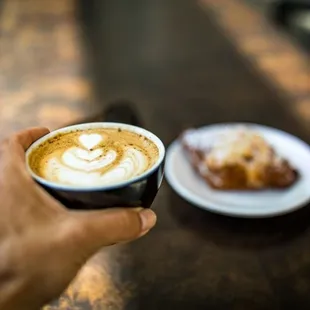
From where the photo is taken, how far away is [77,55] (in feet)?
5.16

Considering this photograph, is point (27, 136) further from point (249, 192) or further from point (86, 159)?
point (249, 192)

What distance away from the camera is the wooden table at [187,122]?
77 cm

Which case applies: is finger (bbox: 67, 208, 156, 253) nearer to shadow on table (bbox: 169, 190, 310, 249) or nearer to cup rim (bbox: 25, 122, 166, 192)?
cup rim (bbox: 25, 122, 166, 192)

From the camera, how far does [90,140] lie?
60 centimetres

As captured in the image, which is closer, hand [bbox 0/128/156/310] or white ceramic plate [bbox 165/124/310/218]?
hand [bbox 0/128/156/310]

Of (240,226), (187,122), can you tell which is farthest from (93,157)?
(187,122)

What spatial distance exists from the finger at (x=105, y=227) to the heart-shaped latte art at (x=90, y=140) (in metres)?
0.10

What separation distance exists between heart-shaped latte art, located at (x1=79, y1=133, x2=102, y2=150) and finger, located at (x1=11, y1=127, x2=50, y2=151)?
48mm

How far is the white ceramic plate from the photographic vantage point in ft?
3.01

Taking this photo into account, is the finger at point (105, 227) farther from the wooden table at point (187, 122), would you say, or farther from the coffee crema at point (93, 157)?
the wooden table at point (187, 122)

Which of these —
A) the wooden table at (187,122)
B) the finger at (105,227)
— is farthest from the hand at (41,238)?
the wooden table at (187,122)

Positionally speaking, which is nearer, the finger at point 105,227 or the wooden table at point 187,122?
the finger at point 105,227

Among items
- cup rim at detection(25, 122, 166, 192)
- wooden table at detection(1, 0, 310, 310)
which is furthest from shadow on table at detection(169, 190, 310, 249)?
cup rim at detection(25, 122, 166, 192)

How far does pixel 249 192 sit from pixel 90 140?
465 mm
